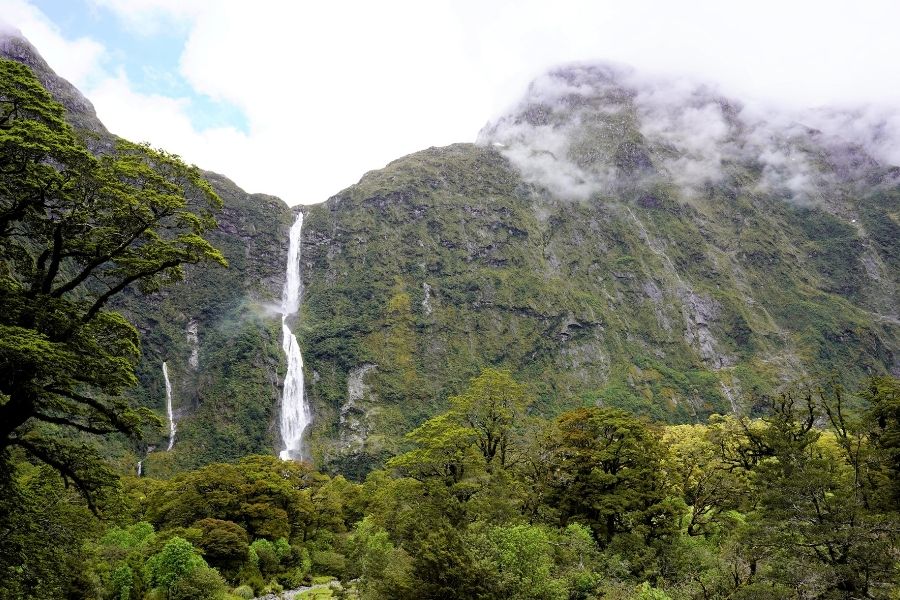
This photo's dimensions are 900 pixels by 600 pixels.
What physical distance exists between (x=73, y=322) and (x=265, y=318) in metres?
175

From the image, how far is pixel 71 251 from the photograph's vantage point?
1475cm

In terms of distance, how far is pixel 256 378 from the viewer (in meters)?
158

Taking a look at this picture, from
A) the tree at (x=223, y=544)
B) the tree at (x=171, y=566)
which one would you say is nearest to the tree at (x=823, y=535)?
the tree at (x=171, y=566)

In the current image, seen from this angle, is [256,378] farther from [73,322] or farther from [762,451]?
[73,322]

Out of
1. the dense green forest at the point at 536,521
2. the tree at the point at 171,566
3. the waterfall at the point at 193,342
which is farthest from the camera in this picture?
the waterfall at the point at 193,342

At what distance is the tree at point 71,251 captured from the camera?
1277 cm

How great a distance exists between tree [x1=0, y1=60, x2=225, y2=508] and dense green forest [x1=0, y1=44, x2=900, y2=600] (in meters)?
0.06

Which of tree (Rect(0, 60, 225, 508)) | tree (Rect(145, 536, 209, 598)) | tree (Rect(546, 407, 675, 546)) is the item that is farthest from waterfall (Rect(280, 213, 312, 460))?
tree (Rect(0, 60, 225, 508))

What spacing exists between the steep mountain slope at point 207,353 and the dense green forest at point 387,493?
93213 millimetres

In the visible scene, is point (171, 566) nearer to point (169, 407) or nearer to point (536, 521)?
point (536, 521)

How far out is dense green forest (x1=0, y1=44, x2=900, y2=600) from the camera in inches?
534

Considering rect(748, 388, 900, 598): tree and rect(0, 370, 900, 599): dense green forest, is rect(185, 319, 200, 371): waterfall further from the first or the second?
rect(748, 388, 900, 598): tree

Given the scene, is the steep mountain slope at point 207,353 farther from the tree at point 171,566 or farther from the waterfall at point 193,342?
the tree at point 171,566

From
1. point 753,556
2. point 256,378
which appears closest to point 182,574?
point 753,556
